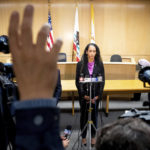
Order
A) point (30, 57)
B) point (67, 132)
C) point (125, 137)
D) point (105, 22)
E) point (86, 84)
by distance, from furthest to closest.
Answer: point (105, 22)
point (67, 132)
point (86, 84)
point (125, 137)
point (30, 57)

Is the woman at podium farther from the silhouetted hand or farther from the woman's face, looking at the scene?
the silhouetted hand

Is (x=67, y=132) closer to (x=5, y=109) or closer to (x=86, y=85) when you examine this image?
(x=86, y=85)

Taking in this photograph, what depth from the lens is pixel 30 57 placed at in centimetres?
34

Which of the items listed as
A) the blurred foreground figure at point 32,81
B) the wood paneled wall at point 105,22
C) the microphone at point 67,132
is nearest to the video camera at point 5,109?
the blurred foreground figure at point 32,81

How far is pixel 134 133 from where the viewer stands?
50 centimetres

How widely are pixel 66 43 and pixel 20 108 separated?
5.77 metres

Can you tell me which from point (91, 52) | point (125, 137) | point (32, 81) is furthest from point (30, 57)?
point (91, 52)

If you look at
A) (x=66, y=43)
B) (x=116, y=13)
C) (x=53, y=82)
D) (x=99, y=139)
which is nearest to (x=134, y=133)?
(x=99, y=139)

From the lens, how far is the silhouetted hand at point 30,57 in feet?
1.13

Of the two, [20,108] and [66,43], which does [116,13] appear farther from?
[20,108]

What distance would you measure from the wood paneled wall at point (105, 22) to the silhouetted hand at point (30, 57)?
18.3 feet

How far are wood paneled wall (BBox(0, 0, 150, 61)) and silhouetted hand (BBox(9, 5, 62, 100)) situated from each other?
18.3 ft

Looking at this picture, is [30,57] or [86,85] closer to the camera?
[30,57]

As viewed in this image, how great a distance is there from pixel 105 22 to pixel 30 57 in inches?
237
